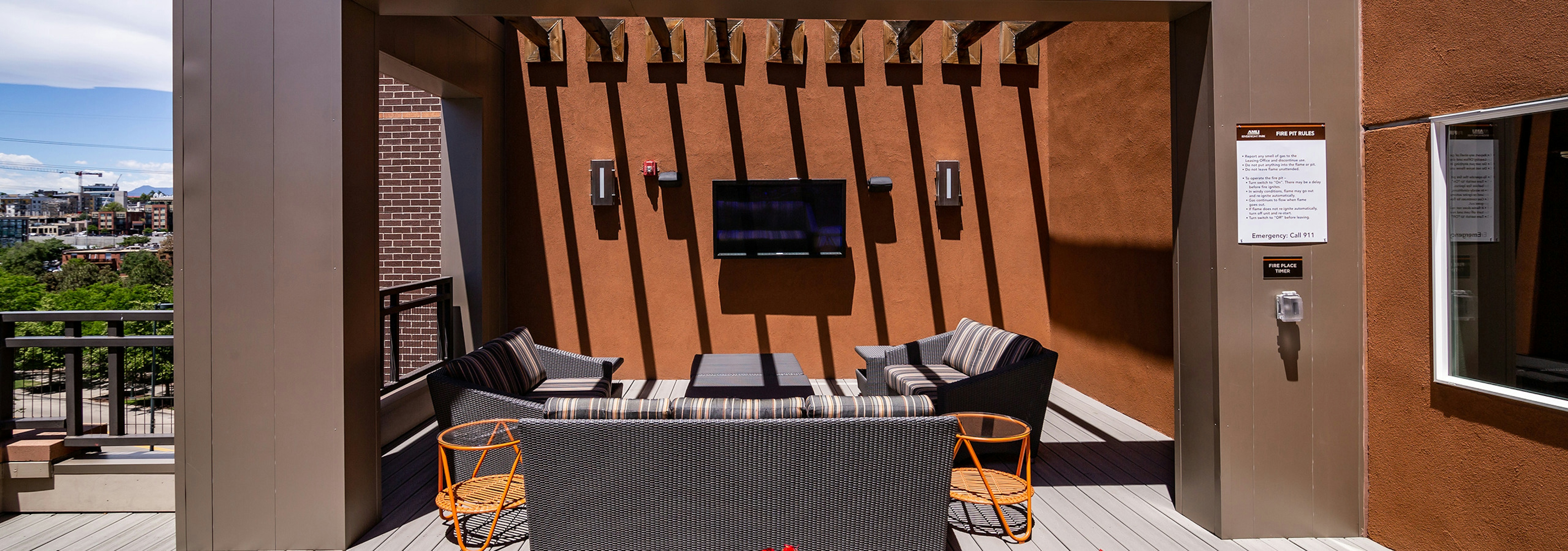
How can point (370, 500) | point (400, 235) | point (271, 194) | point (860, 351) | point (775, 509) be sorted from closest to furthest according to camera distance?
point (775, 509)
point (271, 194)
point (370, 500)
point (860, 351)
point (400, 235)

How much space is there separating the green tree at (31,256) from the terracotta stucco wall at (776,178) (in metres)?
18.0

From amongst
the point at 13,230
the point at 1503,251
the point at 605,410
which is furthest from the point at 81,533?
the point at 13,230

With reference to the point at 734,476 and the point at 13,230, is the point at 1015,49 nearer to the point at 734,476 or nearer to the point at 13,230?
the point at 734,476

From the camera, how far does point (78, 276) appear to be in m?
16.6

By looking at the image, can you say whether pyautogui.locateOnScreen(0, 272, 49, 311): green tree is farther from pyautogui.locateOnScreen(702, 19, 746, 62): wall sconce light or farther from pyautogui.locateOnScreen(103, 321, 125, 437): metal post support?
pyautogui.locateOnScreen(702, 19, 746, 62): wall sconce light

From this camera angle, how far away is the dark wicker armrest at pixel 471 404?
3.54 m

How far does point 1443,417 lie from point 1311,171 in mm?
1115

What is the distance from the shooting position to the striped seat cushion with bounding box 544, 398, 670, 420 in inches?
106

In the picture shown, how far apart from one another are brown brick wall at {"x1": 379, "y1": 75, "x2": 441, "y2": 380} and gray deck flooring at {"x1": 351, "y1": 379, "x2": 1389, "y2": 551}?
1935 mm

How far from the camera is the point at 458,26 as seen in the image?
17.6 ft

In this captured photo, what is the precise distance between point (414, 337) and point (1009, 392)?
522 cm

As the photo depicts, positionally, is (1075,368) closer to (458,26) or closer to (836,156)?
(836,156)

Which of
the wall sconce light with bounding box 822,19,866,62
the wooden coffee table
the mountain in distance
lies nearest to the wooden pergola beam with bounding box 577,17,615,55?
the wall sconce light with bounding box 822,19,866,62

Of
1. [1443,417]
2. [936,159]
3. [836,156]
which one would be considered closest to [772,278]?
[836,156]
